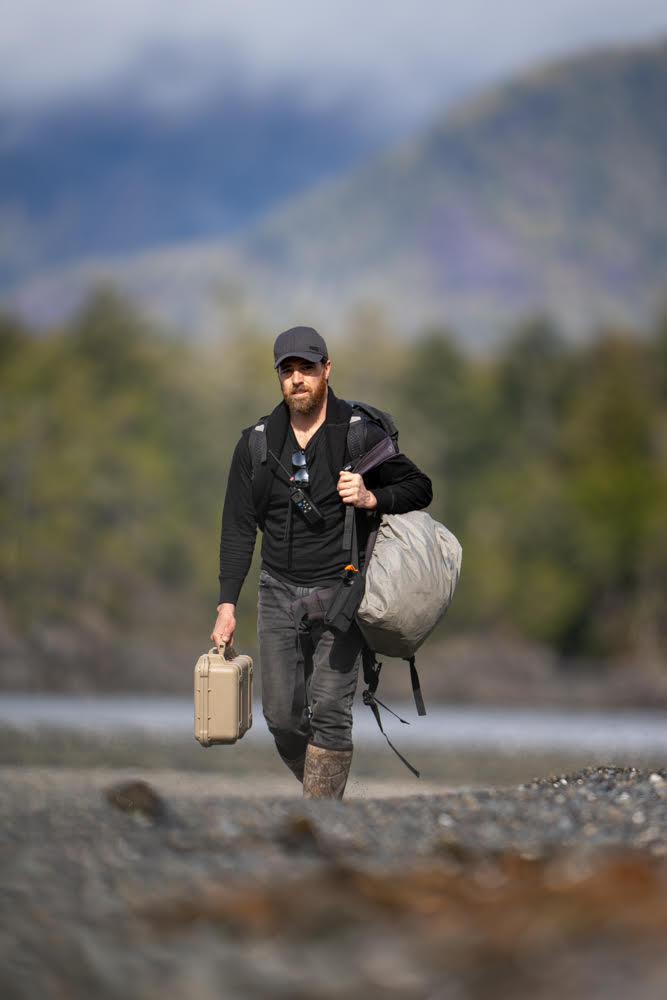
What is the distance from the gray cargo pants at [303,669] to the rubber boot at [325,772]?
0.14 ft

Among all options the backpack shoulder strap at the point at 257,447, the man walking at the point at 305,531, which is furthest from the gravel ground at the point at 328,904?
the backpack shoulder strap at the point at 257,447

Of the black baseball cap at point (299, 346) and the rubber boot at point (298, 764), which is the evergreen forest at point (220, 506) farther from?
the black baseball cap at point (299, 346)

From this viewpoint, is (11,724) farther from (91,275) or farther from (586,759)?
(91,275)

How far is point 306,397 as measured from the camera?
681cm

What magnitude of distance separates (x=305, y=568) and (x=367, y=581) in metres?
0.33

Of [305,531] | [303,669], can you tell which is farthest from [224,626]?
[305,531]

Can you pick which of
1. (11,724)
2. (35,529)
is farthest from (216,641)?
(35,529)

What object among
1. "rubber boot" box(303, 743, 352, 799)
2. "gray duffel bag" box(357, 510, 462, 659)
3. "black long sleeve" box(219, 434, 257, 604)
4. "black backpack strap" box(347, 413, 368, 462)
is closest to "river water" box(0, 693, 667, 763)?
"rubber boot" box(303, 743, 352, 799)

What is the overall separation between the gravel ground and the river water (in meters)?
12.5

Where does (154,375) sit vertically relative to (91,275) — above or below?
below

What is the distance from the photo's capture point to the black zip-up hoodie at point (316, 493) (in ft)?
22.6

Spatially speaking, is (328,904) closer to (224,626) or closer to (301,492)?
(301,492)

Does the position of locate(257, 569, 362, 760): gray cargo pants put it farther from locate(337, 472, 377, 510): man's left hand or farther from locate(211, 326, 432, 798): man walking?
locate(337, 472, 377, 510): man's left hand

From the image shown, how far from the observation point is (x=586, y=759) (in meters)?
16.6
